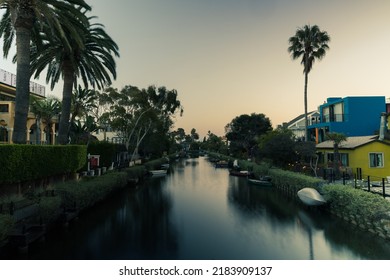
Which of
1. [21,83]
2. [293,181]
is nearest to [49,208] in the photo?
[21,83]

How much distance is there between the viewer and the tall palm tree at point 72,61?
23.8 m

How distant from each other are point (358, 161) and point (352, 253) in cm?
1934

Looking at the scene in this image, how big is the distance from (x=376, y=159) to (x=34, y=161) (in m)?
33.8

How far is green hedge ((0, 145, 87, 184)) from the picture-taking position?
15312mm

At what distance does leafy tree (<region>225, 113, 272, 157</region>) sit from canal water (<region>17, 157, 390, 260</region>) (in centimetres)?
5074

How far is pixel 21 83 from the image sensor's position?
1808 cm

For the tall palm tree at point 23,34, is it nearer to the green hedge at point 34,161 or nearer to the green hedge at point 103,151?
the green hedge at point 34,161

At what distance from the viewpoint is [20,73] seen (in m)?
18.0

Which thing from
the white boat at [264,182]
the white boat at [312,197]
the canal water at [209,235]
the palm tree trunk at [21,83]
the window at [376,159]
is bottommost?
the canal water at [209,235]

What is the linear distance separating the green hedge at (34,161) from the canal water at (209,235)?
14.8ft

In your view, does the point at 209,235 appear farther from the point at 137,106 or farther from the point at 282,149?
the point at 137,106

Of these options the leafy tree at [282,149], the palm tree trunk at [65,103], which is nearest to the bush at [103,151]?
the palm tree trunk at [65,103]

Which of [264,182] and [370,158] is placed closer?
[370,158]
